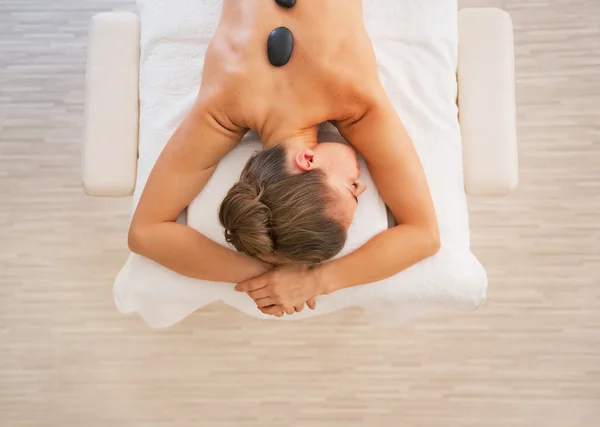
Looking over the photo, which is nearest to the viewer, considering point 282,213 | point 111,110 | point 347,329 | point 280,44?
point 282,213

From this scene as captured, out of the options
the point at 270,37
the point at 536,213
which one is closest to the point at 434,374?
the point at 536,213

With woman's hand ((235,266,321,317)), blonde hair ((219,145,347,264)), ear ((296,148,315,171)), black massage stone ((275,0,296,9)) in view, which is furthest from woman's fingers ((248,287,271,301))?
black massage stone ((275,0,296,9))

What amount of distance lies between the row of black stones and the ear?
0.58ft

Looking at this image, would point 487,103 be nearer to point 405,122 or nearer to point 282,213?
point 405,122

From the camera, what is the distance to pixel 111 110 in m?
1.12

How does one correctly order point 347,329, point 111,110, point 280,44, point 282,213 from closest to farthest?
point 282,213 < point 280,44 < point 111,110 < point 347,329

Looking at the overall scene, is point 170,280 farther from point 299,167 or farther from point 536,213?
point 536,213

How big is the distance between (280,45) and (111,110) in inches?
14.6

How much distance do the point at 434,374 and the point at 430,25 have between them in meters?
0.92

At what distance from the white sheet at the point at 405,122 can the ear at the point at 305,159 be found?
6.4 inches

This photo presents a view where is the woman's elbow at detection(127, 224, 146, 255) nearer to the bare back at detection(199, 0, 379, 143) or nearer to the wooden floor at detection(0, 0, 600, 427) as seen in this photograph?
the bare back at detection(199, 0, 379, 143)

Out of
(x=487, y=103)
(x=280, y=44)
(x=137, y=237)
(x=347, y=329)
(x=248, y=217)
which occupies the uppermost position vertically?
(x=280, y=44)

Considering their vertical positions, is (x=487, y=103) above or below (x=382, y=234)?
above

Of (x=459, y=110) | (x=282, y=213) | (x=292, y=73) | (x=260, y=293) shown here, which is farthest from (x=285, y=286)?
(x=459, y=110)
